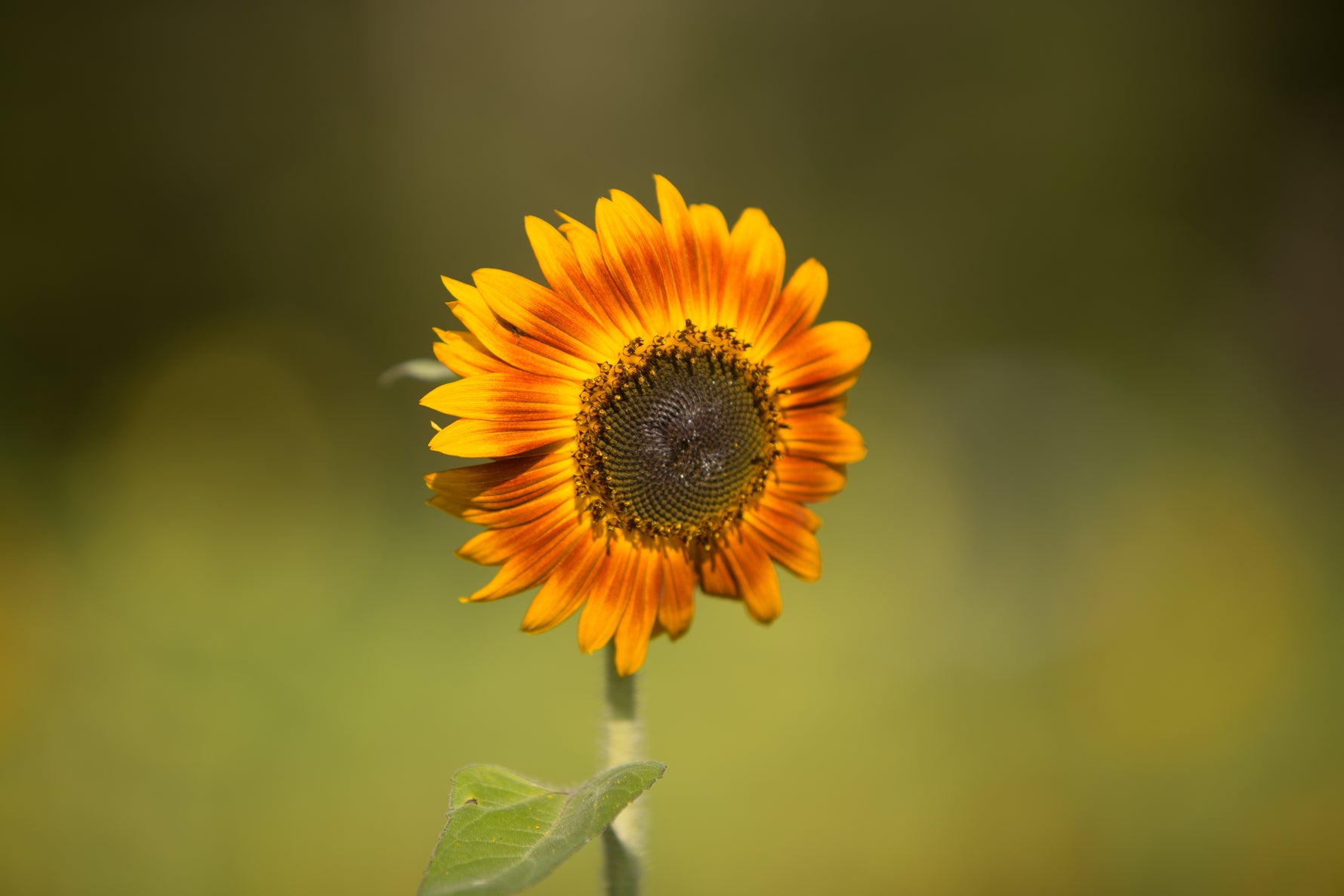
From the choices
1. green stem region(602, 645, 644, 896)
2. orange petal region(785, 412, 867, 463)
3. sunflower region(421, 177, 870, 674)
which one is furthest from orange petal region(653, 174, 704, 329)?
green stem region(602, 645, 644, 896)

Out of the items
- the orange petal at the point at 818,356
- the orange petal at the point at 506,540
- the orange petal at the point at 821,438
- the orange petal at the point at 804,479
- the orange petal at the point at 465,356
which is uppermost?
the orange petal at the point at 818,356

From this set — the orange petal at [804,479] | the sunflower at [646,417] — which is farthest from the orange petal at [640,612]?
the orange petal at [804,479]

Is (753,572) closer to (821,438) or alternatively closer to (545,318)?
(821,438)

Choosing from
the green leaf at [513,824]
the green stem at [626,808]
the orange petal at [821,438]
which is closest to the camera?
the green leaf at [513,824]

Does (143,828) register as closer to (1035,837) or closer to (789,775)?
(789,775)

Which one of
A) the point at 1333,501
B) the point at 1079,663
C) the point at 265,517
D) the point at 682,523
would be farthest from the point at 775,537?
the point at 1333,501

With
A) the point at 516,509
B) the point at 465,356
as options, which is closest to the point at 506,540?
the point at 516,509

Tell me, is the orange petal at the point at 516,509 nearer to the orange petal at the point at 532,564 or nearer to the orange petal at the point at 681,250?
the orange petal at the point at 532,564
